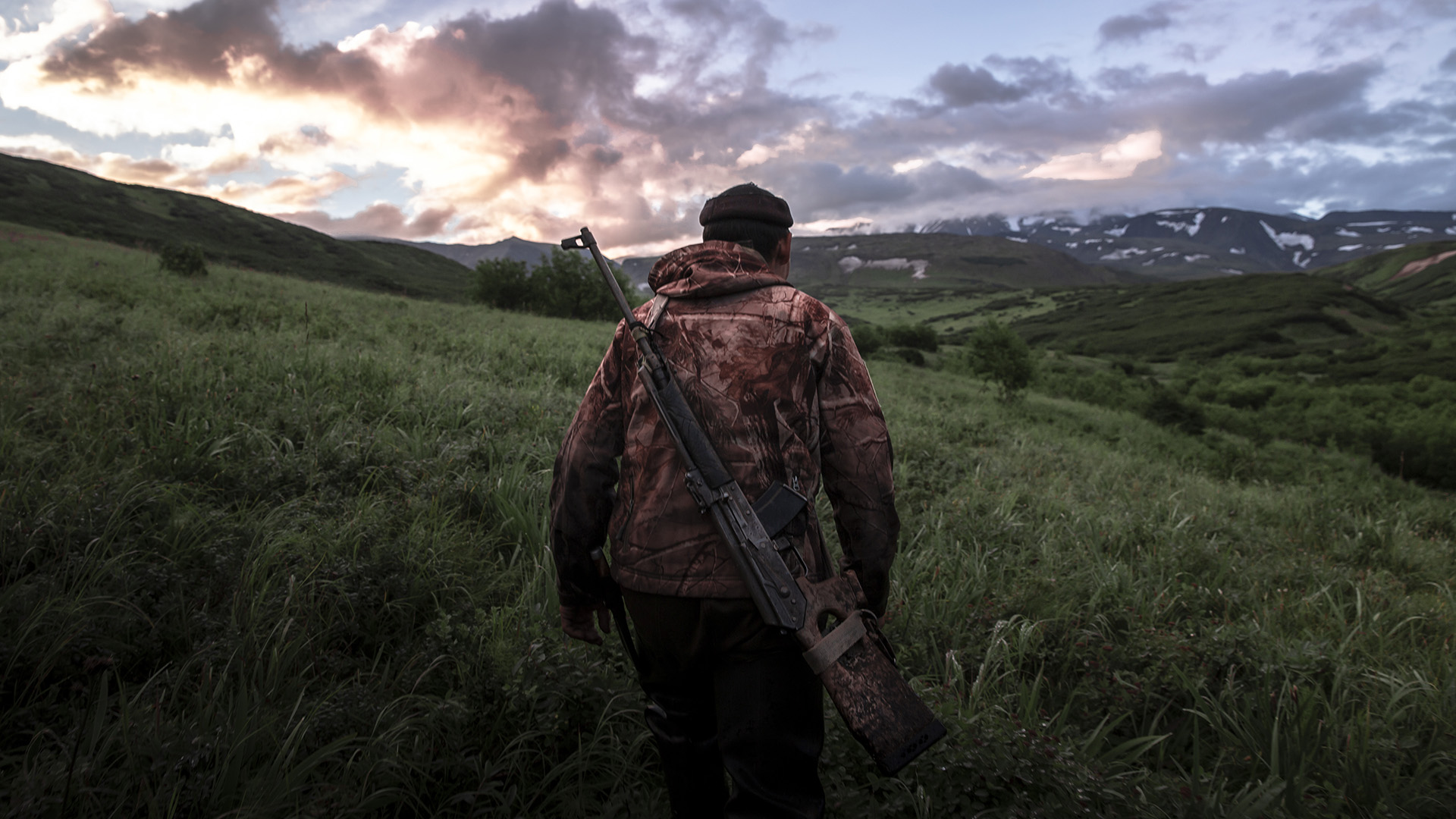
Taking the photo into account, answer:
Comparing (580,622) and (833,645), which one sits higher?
(833,645)

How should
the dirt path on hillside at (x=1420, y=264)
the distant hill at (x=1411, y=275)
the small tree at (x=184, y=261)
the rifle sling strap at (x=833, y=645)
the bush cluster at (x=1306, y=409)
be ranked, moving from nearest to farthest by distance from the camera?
the rifle sling strap at (x=833, y=645), the small tree at (x=184, y=261), the bush cluster at (x=1306, y=409), the distant hill at (x=1411, y=275), the dirt path on hillside at (x=1420, y=264)

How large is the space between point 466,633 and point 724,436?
6.98 feet

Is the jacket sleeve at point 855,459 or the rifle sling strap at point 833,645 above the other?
the jacket sleeve at point 855,459

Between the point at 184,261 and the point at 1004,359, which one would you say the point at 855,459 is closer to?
the point at 184,261

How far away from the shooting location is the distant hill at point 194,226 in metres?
71.4

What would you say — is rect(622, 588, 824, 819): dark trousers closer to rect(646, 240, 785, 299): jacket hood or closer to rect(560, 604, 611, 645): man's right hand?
rect(560, 604, 611, 645): man's right hand

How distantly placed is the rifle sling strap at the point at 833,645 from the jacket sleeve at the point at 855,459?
315 mm

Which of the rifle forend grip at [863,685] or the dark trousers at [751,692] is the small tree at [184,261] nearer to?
the dark trousers at [751,692]

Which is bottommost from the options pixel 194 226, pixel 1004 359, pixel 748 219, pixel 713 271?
pixel 1004 359

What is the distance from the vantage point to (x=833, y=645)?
71.7 inches

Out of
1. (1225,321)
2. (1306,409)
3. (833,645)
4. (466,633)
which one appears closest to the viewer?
(833,645)

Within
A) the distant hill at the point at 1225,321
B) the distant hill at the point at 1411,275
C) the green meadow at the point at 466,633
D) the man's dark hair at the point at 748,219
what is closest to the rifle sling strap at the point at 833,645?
the green meadow at the point at 466,633

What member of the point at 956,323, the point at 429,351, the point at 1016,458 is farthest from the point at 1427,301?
the point at 429,351

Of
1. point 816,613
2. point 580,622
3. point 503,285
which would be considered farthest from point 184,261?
point 503,285
